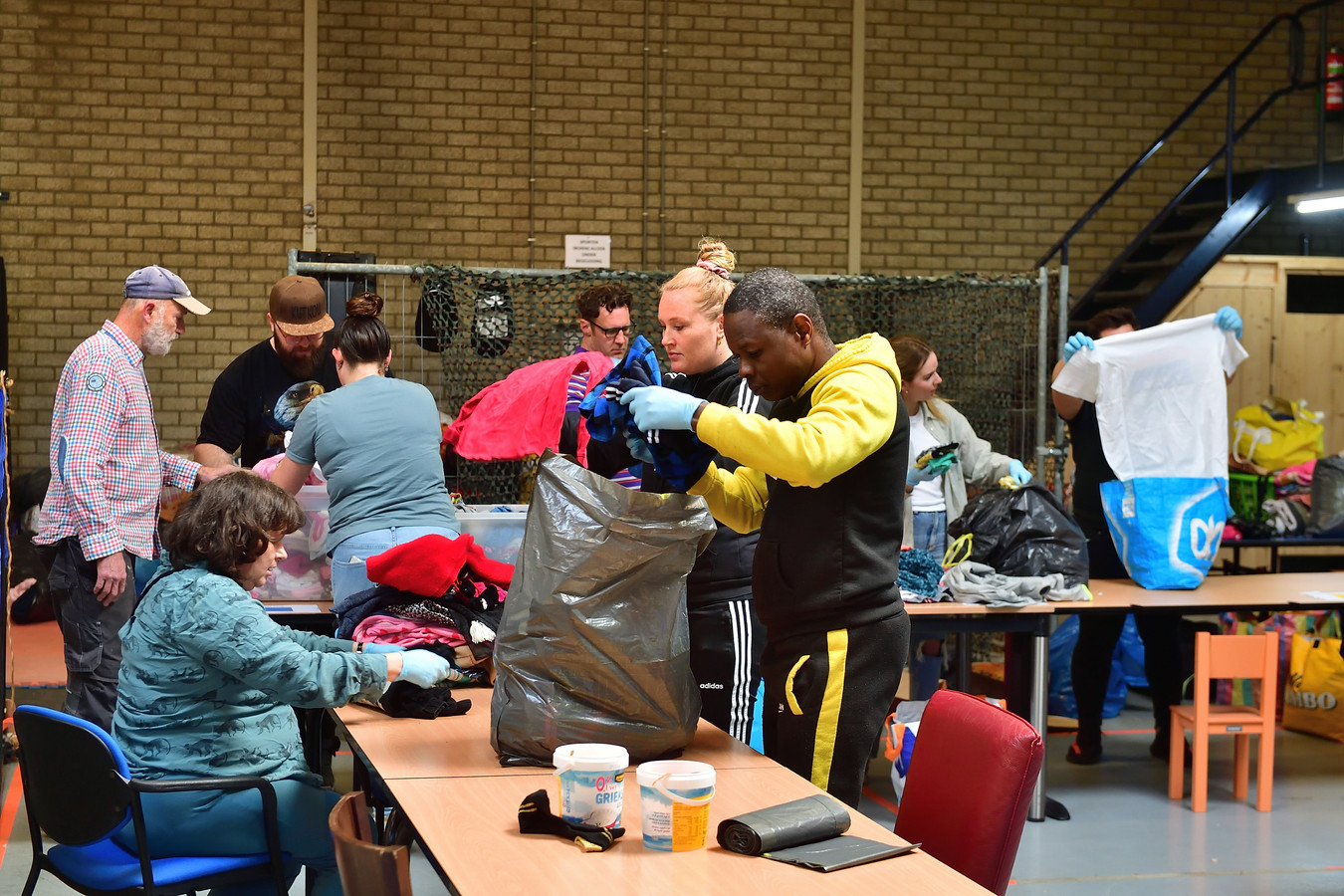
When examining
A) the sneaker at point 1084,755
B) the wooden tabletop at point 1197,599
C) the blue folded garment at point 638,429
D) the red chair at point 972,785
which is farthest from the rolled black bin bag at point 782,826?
the sneaker at point 1084,755

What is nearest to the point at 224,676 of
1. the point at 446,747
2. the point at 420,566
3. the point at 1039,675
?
the point at 446,747

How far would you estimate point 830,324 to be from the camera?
680cm

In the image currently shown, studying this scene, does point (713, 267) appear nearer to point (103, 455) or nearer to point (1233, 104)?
point (103, 455)

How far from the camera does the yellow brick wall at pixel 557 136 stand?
7.65 meters

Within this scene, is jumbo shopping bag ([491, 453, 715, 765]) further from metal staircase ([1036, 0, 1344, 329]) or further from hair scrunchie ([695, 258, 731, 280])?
metal staircase ([1036, 0, 1344, 329])

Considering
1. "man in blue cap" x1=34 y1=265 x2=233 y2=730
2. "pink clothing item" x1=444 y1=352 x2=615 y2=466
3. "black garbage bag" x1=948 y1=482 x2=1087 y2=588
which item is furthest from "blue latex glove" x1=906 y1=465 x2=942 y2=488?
"man in blue cap" x1=34 y1=265 x2=233 y2=730

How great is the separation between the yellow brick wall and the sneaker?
4277 mm

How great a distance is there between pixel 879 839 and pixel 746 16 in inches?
290

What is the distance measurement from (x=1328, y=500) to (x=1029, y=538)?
3018mm

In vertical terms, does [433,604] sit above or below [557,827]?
above

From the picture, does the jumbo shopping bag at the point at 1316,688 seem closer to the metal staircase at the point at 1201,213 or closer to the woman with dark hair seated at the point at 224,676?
the metal staircase at the point at 1201,213

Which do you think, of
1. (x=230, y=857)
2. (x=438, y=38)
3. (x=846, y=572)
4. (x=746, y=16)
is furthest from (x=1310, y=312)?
(x=230, y=857)

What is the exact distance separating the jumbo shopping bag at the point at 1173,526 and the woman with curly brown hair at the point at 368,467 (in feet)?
8.81

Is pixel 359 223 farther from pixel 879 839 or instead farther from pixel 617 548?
pixel 879 839
